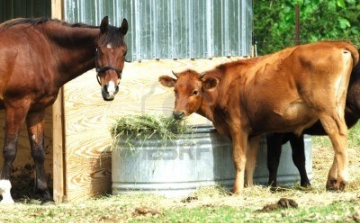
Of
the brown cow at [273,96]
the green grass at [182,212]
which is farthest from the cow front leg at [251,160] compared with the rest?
the green grass at [182,212]

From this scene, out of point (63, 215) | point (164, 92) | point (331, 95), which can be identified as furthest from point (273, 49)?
point (63, 215)

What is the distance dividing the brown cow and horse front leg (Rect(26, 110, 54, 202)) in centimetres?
172

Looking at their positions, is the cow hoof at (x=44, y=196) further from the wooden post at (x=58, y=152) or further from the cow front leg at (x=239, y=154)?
the cow front leg at (x=239, y=154)

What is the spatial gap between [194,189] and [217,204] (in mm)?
1345

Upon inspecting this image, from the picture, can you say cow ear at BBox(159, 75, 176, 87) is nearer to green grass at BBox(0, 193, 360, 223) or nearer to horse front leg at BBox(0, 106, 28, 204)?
green grass at BBox(0, 193, 360, 223)

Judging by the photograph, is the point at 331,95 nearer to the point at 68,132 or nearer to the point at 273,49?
the point at 68,132

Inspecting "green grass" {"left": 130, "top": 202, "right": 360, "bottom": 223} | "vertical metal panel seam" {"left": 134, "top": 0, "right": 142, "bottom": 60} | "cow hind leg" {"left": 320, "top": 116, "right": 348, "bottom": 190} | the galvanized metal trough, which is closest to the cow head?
the galvanized metal trough

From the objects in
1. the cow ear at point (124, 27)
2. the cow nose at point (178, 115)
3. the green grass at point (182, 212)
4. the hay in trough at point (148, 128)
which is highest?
the cow ear at point (124, 27)

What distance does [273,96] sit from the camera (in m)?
12.5

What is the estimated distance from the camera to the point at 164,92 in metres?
13.9

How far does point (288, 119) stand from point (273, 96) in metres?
0.34

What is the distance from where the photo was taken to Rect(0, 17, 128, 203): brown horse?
1247 cm

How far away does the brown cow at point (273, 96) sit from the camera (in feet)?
40.0

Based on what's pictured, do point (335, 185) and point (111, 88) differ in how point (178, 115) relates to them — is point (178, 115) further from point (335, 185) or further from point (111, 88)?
point (335, 185)
